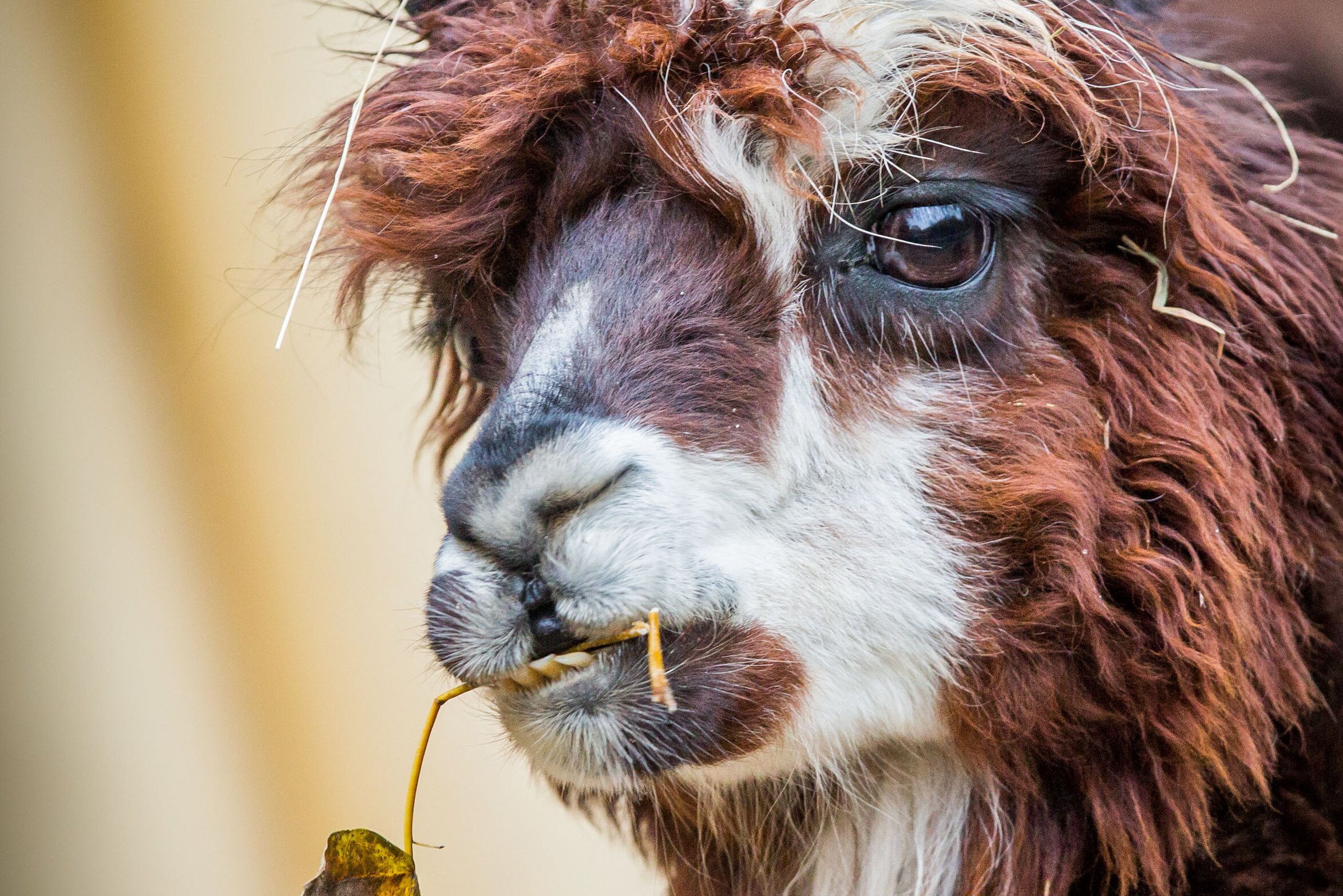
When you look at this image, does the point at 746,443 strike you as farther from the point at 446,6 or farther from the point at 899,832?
the point at 446,6

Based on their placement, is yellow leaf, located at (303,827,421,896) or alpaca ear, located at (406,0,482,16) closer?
yellow leaf, located at (303,827,421,896)

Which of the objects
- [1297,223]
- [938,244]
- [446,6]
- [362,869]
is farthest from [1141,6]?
[362,869]

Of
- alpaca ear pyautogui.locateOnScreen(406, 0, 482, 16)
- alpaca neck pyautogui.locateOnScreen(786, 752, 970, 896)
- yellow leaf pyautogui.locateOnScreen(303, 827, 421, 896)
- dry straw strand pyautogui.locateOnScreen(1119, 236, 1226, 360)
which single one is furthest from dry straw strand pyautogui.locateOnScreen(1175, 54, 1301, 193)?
yellow leaf pyautogui.locateOnScreen(303, 827, 421, 896)

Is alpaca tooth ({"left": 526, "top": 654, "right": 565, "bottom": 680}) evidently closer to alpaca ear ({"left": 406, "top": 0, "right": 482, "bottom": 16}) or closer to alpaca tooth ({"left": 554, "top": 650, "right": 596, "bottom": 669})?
alpaca tooth ({"left": 554, "top": 650, "right": 596, "bottom": 669})

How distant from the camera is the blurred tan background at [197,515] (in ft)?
7.66

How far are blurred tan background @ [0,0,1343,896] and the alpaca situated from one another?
3.88 ft

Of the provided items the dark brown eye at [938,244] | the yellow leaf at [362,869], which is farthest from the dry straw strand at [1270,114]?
the yellow leaf at [362,869]

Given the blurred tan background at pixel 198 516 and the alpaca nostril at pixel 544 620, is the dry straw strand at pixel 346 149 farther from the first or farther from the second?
the blurred tan background at pixel 198 516

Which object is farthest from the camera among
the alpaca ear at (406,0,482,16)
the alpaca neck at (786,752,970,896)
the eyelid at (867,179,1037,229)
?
the alpaca ear at (406,0,482,16)

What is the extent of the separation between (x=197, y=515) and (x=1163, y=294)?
2.42 m

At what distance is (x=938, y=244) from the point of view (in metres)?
1.18

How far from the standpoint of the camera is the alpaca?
1108 millimetres

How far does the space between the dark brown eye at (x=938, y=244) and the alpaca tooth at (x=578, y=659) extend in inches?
20.6

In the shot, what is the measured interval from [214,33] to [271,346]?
0.74m
